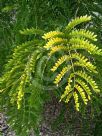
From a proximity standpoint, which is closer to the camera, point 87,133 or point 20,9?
point 20,9

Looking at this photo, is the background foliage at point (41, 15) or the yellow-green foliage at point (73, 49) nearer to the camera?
the yellow-green foliage at point (73, 49)

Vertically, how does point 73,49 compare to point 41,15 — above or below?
below

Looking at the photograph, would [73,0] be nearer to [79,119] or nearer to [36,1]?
[36,1]

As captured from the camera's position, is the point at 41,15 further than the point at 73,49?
Yes

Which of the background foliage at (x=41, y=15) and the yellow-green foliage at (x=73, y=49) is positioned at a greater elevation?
the background foliage at (x=41, y=15)

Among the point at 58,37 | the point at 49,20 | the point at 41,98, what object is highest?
the point at 49,20

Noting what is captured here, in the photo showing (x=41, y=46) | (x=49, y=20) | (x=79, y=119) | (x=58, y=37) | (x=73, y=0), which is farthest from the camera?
(x=79, y=119)

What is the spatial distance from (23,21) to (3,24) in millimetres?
279

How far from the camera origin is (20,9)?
239cm

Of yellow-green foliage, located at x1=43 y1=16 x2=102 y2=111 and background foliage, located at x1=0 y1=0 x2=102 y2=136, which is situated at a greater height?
background foliage, located at x1=0 y1=0 x2=102 y2=136

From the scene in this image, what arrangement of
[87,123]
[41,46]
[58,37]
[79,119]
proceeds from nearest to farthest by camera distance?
[58,37] → [41,46] → [87,123] → [79,119]

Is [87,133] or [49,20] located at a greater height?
[49,20]

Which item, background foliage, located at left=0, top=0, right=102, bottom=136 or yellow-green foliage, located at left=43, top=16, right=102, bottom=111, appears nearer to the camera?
yellow-green foliage, located at left=43, top=16, right=102, bottom=111

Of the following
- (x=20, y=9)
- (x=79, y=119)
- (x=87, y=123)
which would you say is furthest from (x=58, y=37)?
(x=79, y=119)
